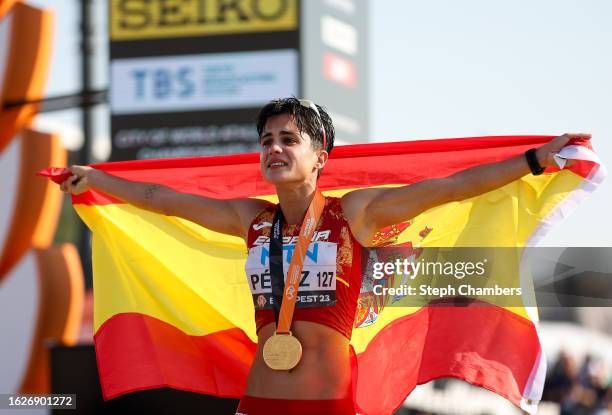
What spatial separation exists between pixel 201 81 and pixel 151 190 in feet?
22.1

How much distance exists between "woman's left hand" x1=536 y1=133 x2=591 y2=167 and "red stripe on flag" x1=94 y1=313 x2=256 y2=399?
1811 mm

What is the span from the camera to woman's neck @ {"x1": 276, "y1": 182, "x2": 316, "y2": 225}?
15.4 ft

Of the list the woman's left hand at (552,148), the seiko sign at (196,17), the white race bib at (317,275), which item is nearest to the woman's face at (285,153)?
the white race bib at (317,275)

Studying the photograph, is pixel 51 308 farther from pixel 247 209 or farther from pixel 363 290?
pixel 247 209

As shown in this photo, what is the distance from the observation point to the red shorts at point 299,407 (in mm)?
4492

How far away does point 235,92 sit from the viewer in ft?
38.9

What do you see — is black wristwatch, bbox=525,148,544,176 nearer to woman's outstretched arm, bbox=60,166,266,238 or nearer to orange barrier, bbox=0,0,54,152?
woman's outstretched arm, bbox=60,166,266,238

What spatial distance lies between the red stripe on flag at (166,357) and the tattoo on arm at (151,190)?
81 cm

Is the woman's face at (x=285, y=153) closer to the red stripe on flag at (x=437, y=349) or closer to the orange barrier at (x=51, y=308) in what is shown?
the red stripe on flag at (x=437, y=349)

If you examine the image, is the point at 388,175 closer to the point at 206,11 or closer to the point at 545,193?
the point at 545,193

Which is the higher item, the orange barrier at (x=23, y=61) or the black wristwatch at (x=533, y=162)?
the orange barrier at (x=23, y=61)

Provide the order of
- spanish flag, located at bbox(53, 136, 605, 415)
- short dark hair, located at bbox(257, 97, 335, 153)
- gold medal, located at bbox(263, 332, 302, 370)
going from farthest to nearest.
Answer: spanish flag, located at bbox(53, 136, 605, 415), short dark hair, located at bbox(257, 97, 335, 153), gold medal, located at bbox(263, 332, 302, 370)

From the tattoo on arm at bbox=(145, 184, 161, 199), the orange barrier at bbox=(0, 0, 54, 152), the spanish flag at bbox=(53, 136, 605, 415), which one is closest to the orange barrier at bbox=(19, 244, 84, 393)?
the orange barrier at bbox=(0, 0, 54, 152)

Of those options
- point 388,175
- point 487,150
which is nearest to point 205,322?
point 388,175
